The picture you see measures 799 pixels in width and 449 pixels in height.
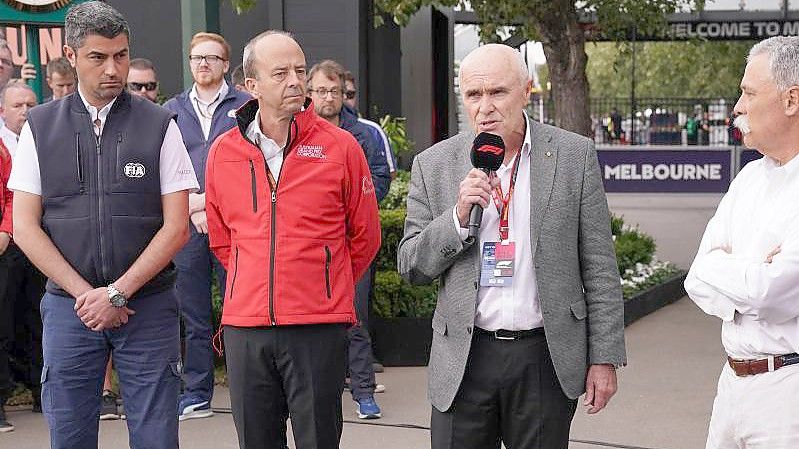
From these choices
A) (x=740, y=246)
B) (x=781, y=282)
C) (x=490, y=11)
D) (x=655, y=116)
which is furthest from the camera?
(x=655, y=116)

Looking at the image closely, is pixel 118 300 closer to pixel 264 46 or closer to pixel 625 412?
pixel 264 46

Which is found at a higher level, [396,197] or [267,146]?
[267,146]

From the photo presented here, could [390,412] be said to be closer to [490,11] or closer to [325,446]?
[325,446]

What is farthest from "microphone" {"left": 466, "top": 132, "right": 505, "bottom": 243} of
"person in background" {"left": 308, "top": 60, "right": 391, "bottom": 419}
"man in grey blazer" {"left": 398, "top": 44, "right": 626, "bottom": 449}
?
"person in background" {"left": 308, "top": 60, "right": 391, "bottom": 419}

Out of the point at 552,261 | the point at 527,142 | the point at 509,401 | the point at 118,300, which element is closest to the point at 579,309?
the point at 552,261

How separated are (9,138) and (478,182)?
4.60m

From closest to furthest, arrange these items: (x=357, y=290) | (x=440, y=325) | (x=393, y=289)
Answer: (x=440, y=325) < (x=357, y=290) < (x=393, y=289)

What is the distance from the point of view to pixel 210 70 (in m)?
7.24

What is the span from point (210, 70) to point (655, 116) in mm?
29105

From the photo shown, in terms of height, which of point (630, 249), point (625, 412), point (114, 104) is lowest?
point (625, 412)

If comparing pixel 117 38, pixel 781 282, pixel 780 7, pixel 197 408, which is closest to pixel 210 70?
pixel 197 408

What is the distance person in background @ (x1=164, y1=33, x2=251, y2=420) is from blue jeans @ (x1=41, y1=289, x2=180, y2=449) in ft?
8.00

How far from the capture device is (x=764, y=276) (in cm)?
363

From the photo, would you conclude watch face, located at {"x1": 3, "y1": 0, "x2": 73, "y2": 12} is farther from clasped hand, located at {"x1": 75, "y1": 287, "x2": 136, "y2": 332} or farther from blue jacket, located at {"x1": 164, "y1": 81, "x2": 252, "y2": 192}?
clasped hand, located at {"x1": 75, "y1": 287, "x2": 136, "y2": 332}
